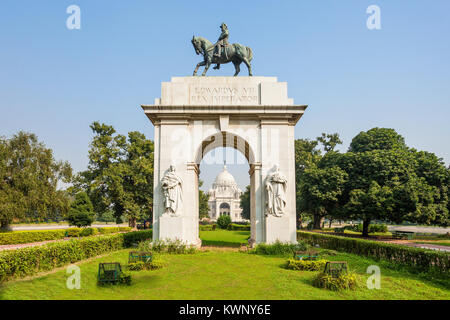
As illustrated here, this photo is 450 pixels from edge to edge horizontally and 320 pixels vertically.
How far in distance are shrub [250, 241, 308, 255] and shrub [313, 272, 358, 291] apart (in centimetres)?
571

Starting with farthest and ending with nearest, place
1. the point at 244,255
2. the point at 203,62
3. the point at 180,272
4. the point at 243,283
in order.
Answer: the point at 203,62, the point at 244,255, the point at 180,272, the point at 243,283

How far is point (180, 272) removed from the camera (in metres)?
11.4

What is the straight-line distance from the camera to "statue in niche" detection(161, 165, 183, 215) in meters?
16.0

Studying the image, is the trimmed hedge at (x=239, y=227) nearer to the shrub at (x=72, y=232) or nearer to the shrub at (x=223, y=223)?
the shrub at (x=223, y=223)

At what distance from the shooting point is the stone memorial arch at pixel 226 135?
637 inches

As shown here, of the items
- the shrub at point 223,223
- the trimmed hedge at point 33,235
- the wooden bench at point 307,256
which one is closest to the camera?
the wooden bench at point 307,256

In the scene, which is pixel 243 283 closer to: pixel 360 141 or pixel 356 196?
pixel 356 196

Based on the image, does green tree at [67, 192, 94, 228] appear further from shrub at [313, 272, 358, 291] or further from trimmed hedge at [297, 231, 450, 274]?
shrub at [313, 272, 358, 291]

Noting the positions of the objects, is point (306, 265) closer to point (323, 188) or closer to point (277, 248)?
point (277, 248)

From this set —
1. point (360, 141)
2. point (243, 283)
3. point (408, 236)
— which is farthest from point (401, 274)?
point (360, 141)

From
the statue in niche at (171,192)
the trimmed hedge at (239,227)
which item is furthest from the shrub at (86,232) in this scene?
the statue in niche at (171,192)

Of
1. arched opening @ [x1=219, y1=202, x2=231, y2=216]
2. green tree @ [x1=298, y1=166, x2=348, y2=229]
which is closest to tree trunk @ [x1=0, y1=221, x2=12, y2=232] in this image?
green tree @ [x1=298, y1=166, x2=348, y2=229]

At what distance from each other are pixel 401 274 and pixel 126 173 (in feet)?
98.9

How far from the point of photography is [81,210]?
36094mm
